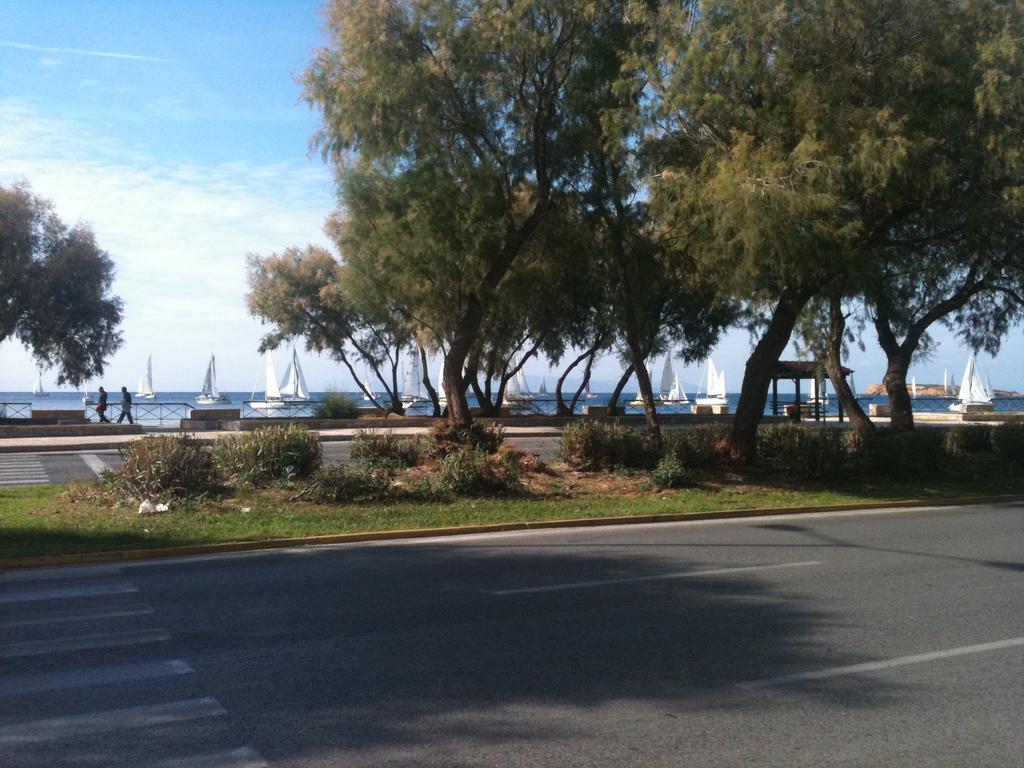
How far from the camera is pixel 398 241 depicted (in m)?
21.2

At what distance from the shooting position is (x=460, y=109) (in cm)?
2009

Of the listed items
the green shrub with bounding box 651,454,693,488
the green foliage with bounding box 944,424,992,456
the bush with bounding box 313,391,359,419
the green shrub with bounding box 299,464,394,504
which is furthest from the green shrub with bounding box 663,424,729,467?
the bush with bounding box 313,391,359,419

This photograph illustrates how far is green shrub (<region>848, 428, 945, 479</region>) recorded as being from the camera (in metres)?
20.7

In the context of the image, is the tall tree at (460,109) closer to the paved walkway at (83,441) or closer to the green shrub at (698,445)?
the green shrub at (698,445)

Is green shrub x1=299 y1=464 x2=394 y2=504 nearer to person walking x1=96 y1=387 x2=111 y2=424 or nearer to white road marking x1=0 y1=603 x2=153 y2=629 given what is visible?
white road marking x1=0 y1=603 x2=153 y2=629

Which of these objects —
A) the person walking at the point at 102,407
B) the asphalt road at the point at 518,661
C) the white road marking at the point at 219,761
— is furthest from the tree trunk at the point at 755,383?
the person walking at the point at 102,407

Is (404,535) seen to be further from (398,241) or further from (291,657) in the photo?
(398,241)

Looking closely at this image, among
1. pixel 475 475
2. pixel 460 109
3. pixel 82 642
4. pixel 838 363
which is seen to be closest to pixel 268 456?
pixel 475 475

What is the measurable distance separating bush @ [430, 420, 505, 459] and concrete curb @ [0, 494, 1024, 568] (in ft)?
14.5

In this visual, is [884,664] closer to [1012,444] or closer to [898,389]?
[1012,444]

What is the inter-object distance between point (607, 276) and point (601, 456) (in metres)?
6.35

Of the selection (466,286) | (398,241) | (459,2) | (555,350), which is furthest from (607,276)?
(555,350)

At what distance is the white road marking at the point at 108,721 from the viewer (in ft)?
18.4

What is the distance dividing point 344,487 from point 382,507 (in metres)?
0.84
